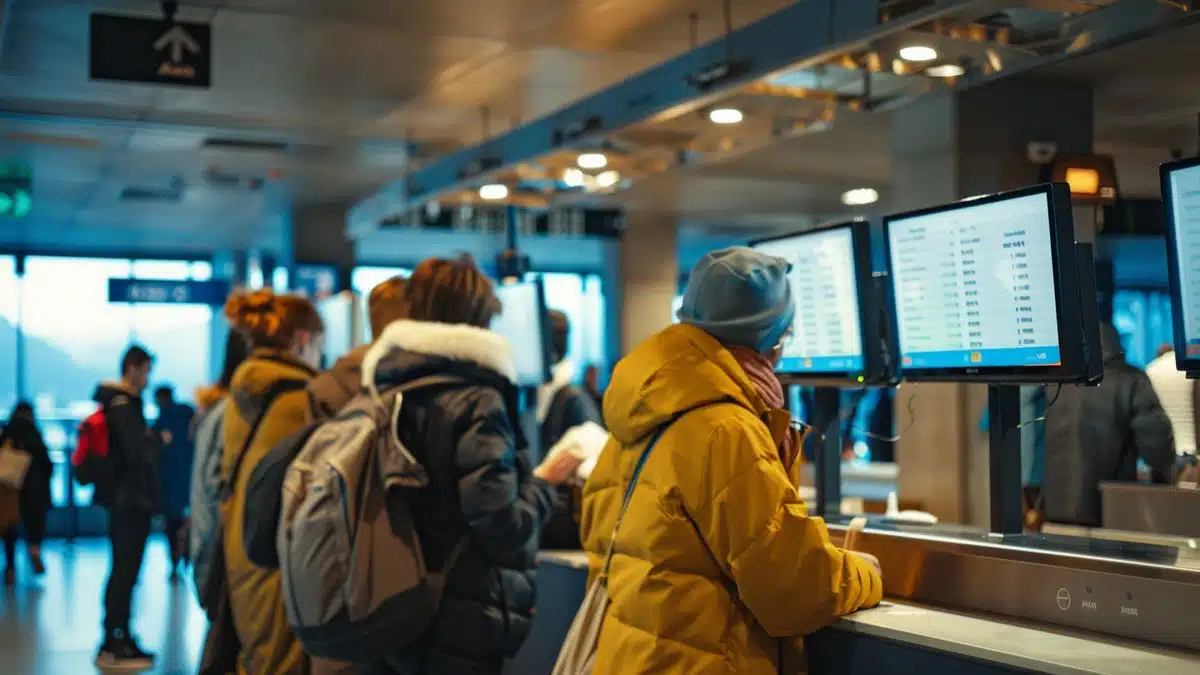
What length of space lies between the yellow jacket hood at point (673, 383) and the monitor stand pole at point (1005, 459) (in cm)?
65

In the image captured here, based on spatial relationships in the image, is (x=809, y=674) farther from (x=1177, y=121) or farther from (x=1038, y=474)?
(x=1177, y=121)

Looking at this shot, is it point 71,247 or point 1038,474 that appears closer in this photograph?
point 1038,474

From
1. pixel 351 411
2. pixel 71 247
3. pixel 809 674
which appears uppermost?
pixel 71 247

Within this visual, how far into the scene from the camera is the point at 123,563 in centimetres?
715

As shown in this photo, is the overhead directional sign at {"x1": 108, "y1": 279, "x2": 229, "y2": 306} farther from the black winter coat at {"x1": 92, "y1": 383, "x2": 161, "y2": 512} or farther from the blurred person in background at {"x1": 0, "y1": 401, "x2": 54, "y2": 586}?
the black winter coat at {"x1": 92, "y1": 383, "x2": 161, "y2": 512}

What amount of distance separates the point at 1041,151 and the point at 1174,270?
465 centimetres

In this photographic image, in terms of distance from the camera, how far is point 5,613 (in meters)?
9.25

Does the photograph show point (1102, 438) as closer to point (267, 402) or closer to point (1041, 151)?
point (267, 402)

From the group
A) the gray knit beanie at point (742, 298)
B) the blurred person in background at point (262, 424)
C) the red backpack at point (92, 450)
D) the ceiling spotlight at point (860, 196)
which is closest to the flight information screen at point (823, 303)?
the gray knit beanie at point (742, 298)

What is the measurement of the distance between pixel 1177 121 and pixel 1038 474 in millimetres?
1164

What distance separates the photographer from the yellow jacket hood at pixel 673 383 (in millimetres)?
2408

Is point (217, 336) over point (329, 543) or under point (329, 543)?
over

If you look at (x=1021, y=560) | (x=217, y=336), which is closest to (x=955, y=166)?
(x=1021, y=560)

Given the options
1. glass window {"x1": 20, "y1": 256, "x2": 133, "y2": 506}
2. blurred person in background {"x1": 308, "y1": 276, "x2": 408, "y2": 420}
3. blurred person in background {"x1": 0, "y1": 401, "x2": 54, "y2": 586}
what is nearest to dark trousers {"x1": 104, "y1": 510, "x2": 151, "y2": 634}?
blurred person in background {"x1": 308, "y1": 276, "x2": 408, "y2": 420}
